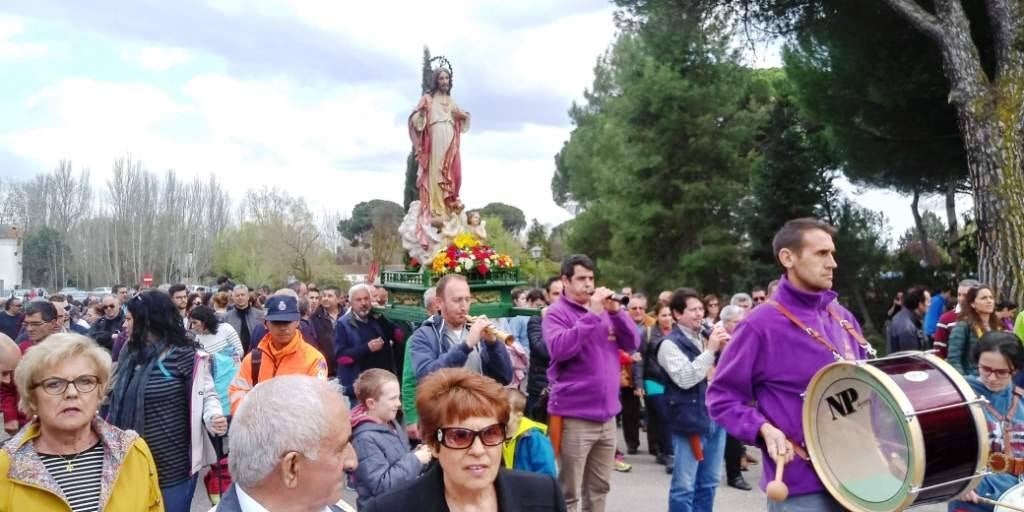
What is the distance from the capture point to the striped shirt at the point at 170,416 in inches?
167

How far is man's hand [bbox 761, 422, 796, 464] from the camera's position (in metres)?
3.23

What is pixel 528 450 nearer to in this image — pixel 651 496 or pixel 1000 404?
pixel 1000 404

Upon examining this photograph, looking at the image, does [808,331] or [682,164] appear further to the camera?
[682,164]

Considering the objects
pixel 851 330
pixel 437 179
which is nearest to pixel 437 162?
pixel 437 179

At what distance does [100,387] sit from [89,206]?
225 ft

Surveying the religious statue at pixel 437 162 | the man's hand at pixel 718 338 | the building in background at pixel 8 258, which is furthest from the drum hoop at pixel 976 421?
the building in background at pixel 8 258

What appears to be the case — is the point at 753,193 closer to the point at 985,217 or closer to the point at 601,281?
the point at 601,281

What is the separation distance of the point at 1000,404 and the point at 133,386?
475cm

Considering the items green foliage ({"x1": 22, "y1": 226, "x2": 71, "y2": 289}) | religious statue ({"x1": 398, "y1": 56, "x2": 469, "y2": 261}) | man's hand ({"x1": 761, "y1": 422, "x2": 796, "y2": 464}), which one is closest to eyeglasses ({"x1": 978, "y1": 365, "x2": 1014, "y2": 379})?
man's hand ({"x1": 761, "y1": 422, "x2": 796, "y2": 464})

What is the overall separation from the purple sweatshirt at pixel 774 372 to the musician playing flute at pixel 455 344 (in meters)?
1.57

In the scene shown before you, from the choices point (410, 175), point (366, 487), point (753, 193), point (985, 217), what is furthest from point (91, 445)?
point (410, 175)

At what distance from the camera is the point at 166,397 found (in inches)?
170

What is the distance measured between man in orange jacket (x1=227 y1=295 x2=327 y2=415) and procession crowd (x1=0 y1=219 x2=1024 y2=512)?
0.01 m

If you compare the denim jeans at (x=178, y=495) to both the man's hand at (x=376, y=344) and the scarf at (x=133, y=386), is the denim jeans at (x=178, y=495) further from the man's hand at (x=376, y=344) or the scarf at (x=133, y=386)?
the man's hand at (x=376, y=344)
